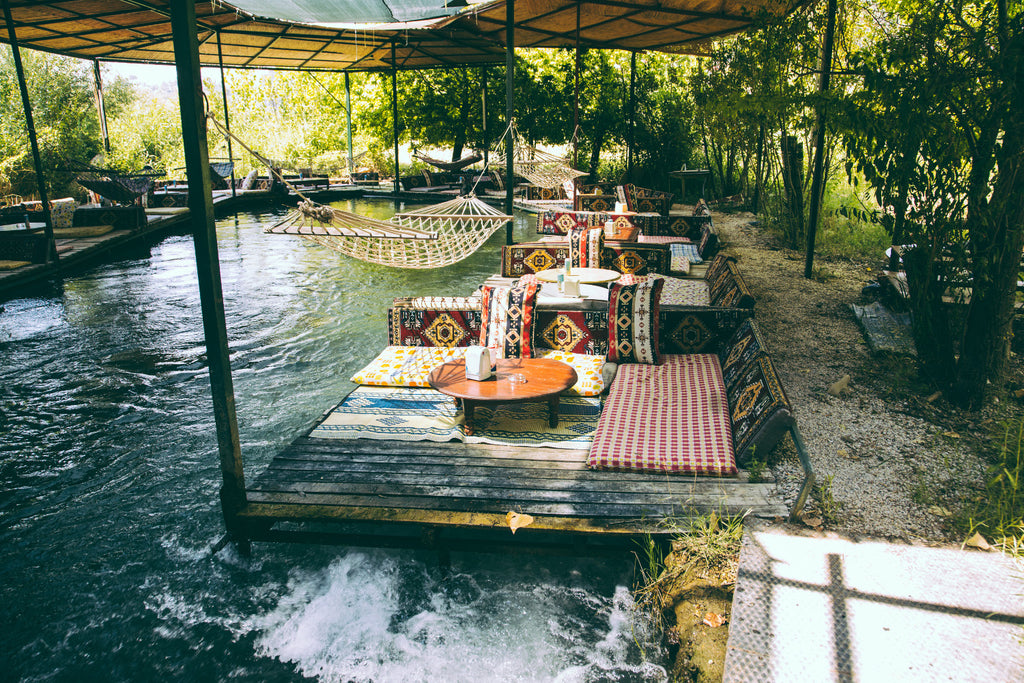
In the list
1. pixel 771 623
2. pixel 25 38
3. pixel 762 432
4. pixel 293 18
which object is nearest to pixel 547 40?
pixel 293 18

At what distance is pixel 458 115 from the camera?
17.8 meters

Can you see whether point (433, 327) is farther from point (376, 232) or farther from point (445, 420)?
point (445, 420)

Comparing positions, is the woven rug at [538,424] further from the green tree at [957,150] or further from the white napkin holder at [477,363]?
the green tree at [957,150]

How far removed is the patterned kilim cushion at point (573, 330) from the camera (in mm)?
→ 4176

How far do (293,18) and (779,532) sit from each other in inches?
348

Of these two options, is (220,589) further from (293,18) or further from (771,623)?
(293,18)

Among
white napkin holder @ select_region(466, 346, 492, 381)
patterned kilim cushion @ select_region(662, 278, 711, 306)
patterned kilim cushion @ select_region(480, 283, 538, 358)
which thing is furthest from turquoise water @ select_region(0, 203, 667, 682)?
patterned kilim cushion @ select_region(662, 278, 711, 306)

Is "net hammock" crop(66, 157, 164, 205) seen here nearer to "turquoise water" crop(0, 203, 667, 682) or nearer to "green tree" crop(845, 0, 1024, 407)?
"turquoise water" crop(0, 203, 667, 682)

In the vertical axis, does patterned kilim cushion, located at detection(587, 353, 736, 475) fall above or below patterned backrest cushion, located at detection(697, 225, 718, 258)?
below

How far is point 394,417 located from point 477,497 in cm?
107

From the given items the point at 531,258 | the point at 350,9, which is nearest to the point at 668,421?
the point at 531,258

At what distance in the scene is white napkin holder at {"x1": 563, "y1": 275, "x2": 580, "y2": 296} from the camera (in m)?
4.81

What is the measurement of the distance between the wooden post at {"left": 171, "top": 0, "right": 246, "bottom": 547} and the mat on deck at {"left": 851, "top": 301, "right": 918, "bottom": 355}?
12.1 feet

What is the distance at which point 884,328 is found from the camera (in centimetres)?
441
